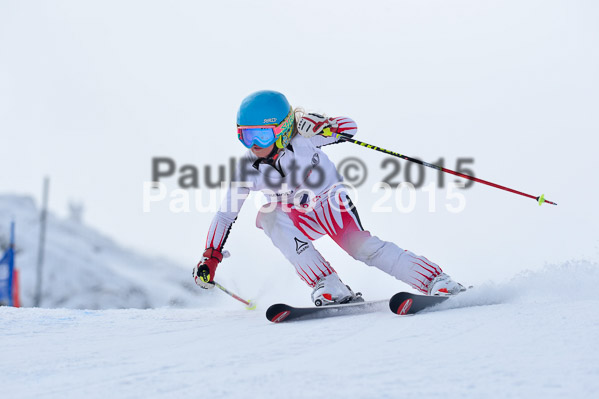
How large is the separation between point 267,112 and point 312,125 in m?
0.30

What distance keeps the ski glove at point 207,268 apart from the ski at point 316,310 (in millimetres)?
625

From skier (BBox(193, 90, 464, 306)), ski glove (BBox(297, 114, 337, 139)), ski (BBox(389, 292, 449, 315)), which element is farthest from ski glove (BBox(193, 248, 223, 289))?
ski (BBox(389, 292, 449, 315))

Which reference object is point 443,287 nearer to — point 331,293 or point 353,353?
point 331,293

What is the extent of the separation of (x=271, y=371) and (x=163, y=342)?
90cm

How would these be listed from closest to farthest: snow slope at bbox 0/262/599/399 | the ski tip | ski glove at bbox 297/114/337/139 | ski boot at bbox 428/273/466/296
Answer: snow slope at bbox 0/262/599/399 → the ski tip → ski boot at bbox 428/273/466/296 → ski glove at bbox 297/114/337/139

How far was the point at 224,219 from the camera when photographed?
3.69 meters

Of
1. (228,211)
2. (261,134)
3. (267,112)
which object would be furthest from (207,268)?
(267,112)

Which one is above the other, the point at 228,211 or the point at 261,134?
the point at 261,134

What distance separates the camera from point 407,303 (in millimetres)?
2812

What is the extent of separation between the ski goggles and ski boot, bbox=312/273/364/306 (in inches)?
34.2

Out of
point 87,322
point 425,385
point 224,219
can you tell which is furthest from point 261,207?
point 425,385

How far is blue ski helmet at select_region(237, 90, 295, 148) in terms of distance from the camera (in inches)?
136

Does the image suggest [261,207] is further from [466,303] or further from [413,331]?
[413,331]

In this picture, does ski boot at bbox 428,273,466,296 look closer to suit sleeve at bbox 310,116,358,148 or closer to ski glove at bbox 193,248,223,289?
suit sleeve at bbox 310,116,358,148
